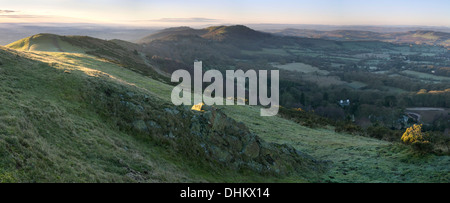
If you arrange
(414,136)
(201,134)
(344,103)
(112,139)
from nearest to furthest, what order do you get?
(112,139) → (201,134) → (414,136) → (344,103)

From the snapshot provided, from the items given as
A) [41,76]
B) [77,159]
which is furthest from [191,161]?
[41,76]

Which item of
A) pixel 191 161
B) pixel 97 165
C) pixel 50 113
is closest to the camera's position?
pixel 97 165

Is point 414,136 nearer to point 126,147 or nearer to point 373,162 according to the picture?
point 373,162

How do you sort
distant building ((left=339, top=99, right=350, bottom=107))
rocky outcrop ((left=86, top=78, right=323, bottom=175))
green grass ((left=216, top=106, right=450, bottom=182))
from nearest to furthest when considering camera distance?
rocky outcrop ((left=86, top=78, right=323, bottom=175))
green grass ((left=216, top=106, right=450, bottom=182))
distant building ((left=339, top=99, right=350, bottom=107))

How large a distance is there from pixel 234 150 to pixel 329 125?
26.8m

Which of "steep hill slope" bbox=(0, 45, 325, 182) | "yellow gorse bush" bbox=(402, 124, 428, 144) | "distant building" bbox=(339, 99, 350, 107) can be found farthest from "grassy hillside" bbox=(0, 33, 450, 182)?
"distant building" bbox=(339, 99, 350, 107)

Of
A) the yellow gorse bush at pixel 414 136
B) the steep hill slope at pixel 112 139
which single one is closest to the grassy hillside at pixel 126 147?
the steep hill slope at pixel 112 139

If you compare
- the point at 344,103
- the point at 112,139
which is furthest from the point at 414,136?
the point at 344,103

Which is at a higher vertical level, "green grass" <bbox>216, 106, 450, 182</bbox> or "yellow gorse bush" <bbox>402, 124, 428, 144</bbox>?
"yellow gorse bush" <bbox>402, 124, 428, 144</bbox>

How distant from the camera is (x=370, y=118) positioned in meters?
89.4

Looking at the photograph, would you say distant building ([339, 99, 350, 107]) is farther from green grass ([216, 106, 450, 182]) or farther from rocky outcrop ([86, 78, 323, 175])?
rocky outcrop ([86, 78, 323, 175])
